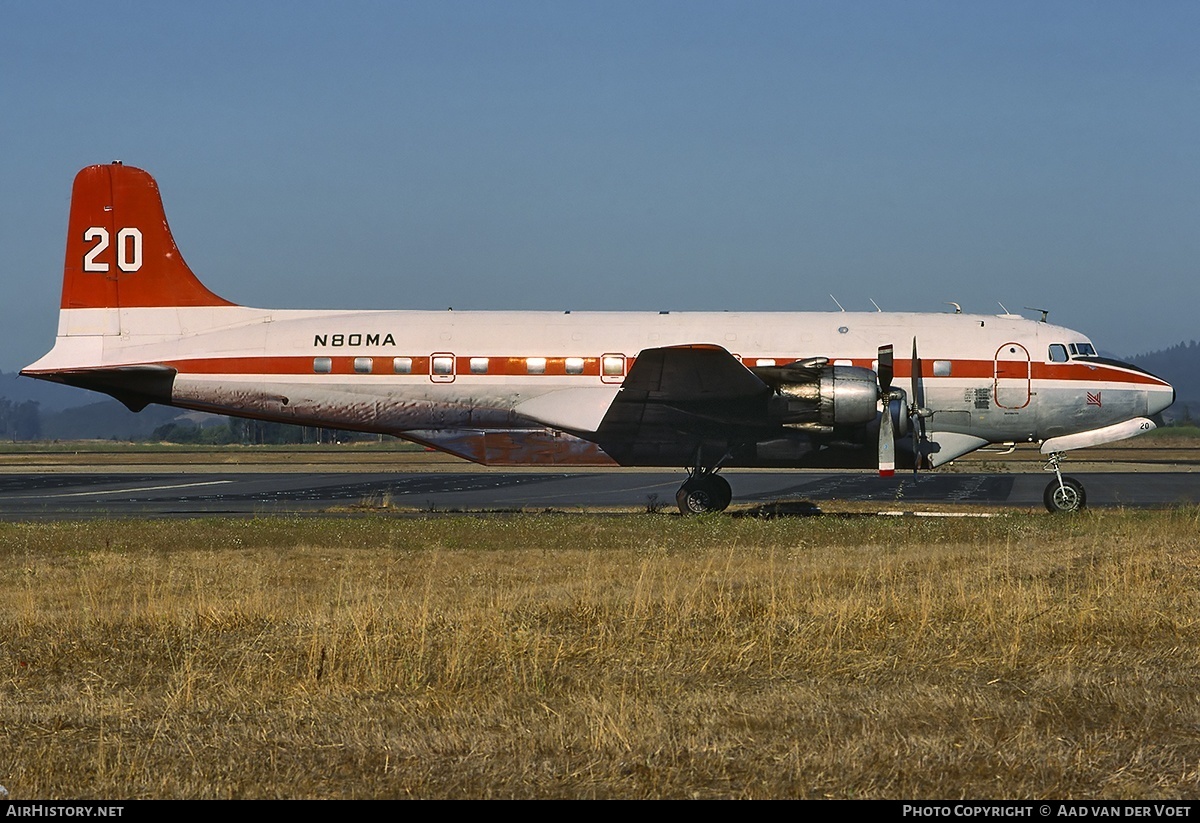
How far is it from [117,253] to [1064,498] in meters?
22.3

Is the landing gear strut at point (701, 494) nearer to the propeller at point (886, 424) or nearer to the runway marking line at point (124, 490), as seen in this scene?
the propeller at point (886, 424)

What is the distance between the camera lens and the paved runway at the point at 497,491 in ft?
99.9

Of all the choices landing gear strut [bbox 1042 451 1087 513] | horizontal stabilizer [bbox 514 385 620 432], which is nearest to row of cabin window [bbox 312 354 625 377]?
horizontal stabilizer [bbox 514 385 620 432]

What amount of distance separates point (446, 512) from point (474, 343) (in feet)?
13.3

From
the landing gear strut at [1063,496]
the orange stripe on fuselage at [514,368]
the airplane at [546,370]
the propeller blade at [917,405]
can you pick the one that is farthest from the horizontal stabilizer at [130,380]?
the landing gear strut at [1063,496]

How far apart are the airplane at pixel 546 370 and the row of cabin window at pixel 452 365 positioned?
0.10ft

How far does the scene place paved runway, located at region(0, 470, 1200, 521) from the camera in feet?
99.9

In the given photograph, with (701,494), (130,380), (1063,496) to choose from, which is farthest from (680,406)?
(130,380)

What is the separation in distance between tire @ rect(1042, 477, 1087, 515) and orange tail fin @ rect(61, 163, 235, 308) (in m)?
19.3

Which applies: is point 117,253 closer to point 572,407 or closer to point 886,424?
point 572,407

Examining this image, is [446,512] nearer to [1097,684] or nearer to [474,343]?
[474,343]

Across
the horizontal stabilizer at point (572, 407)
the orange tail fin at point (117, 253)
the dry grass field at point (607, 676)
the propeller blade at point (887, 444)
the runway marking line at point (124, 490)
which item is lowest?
the dry grass field at point (607, 676)
